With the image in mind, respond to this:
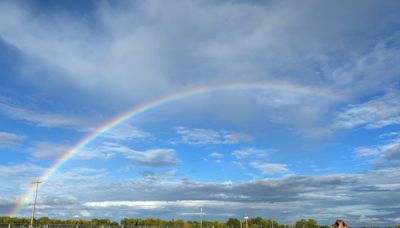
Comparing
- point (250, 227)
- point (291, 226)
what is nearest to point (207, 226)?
point (250, 227)

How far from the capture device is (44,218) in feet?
372

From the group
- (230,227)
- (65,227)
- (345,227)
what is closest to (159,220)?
(230,227)

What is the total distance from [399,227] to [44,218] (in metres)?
94.6

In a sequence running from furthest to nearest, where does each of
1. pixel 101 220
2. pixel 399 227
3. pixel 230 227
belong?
pixel 230 227, pixel 101 220, pixel 399 227

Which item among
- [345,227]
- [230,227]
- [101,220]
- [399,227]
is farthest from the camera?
[230,227]

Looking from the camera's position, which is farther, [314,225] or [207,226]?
[314,225]

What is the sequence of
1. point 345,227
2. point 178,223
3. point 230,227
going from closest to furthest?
point 345,227 < point 178,223 < point 230,227

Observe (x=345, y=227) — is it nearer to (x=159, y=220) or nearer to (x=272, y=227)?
(x=159, y=220)

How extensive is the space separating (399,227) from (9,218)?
326 ft

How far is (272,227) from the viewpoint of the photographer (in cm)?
19262

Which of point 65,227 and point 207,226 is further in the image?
point 207,226

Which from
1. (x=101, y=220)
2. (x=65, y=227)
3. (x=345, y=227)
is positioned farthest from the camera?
(x=101, y=220)

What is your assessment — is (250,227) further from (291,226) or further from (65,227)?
(65,227)

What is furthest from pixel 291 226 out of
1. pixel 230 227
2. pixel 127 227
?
pixel 127 227
